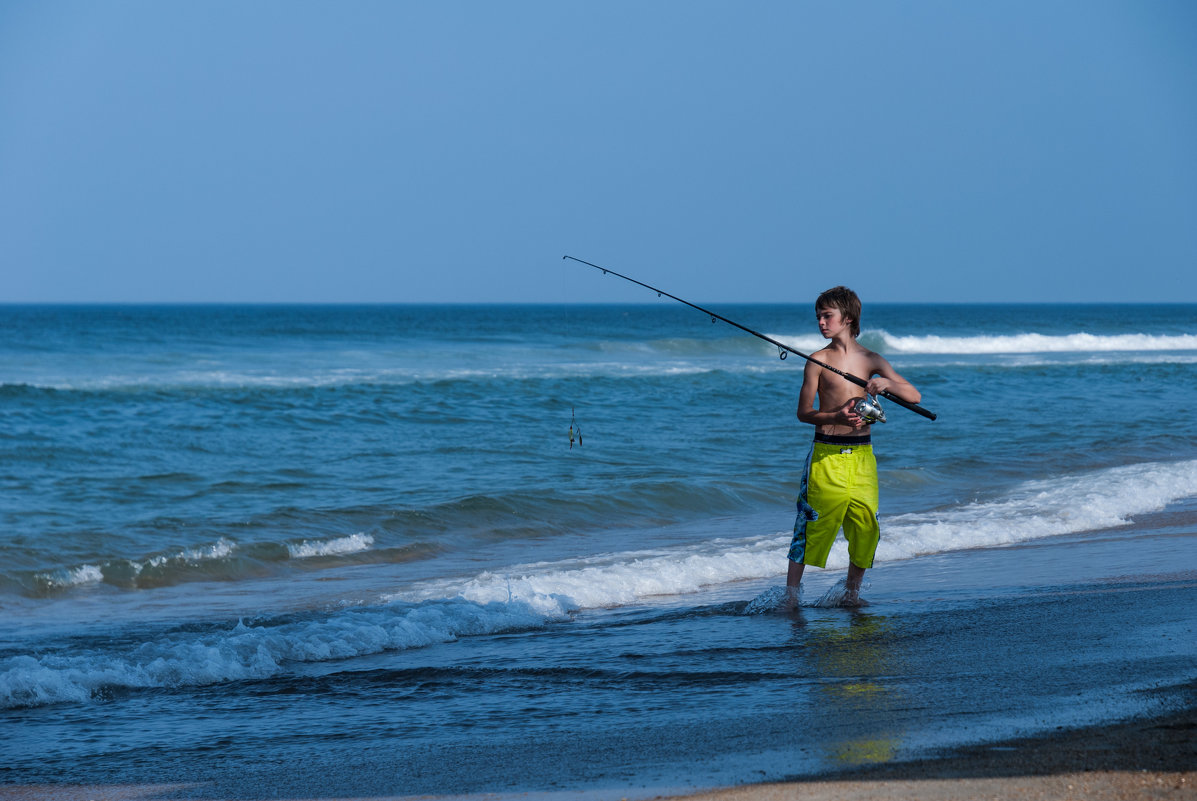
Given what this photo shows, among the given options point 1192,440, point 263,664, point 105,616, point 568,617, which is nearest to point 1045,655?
point 568,617

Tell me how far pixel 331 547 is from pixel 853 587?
14.3 ft

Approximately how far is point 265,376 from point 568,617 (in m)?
22.1

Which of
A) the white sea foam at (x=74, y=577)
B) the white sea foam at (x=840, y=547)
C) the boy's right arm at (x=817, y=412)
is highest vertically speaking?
the boy's right arm at (x=817, y=412)

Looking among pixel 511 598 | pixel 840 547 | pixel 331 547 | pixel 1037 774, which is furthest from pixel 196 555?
pixel 1037 774

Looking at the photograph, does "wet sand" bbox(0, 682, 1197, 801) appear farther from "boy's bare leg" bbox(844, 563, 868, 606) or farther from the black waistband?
"boy's bare leg" bbox(844, 563, 868, 606)

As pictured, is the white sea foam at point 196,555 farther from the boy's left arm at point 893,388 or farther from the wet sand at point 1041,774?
the wet sand at point 1041,774

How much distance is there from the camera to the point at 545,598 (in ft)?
19.3

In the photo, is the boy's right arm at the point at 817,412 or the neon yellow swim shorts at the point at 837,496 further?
the neon yellow swim shorts at the point at 837,496

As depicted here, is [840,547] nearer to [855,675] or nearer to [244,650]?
[855,675]

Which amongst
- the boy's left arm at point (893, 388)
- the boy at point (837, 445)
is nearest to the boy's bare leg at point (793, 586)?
the boy at point (837, 445)

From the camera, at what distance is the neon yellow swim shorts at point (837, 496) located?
498 cm

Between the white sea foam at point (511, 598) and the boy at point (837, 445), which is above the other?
the boy at point (837, 445)

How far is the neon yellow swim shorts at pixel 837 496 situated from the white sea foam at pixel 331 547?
4.20 metres

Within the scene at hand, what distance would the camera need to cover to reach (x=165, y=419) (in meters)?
16.3
